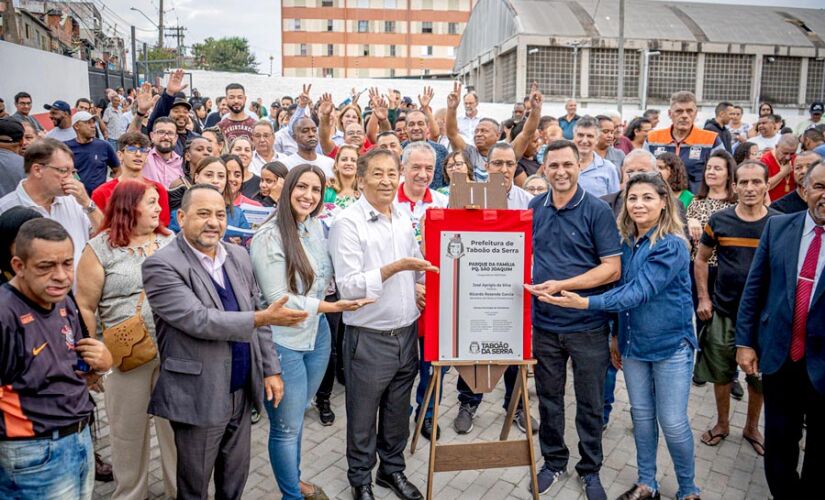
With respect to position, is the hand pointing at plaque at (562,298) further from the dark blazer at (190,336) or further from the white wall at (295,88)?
the white wall at (295,88)

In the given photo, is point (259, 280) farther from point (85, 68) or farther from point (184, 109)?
point (85, 68)

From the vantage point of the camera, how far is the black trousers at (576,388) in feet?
13.1

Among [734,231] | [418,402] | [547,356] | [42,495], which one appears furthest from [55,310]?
[734,231]

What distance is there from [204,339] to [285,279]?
→ 68 cm

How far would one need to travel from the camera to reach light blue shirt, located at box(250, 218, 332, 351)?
348 cm

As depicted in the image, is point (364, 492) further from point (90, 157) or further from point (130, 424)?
point (90, 157)

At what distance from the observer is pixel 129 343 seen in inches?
133

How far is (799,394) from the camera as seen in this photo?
3.47 metres

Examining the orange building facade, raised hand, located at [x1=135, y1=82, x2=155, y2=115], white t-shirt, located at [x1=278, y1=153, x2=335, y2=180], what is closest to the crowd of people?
white t-shirt, located at [x1=278, y1=153, x2=335, y2=180]

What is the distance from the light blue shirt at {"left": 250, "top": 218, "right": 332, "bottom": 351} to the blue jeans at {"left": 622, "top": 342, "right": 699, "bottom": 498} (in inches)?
85.3

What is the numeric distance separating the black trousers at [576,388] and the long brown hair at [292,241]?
1.71 metres

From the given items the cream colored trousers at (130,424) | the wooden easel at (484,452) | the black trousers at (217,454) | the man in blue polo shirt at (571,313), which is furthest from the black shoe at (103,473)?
the man in blue polo shirt at (571,313)

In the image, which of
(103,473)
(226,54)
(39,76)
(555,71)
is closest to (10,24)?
(39,76)

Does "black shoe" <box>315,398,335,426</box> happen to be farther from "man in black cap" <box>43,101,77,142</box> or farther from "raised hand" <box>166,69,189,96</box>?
"man in black cap" <box>43,101,77,142</box>
